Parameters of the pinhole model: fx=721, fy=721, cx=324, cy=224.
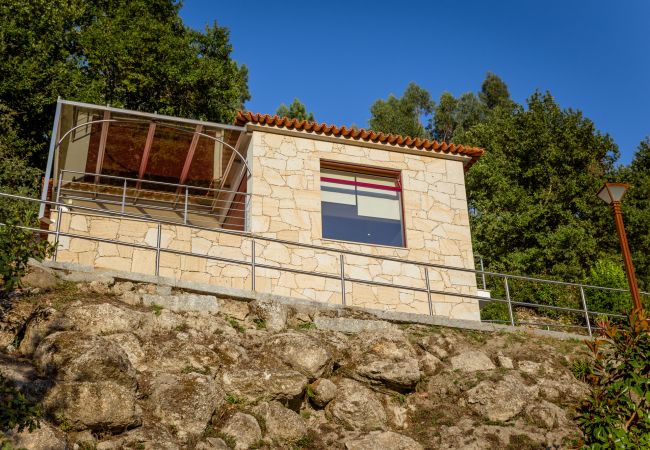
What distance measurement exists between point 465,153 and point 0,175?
13.0 metres

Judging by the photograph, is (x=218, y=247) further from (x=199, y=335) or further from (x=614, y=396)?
(x=614, y=396)

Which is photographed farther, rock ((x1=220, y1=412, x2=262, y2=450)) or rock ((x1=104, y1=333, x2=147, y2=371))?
rock ((x1=104, y1=333, x2=147, y2=371))

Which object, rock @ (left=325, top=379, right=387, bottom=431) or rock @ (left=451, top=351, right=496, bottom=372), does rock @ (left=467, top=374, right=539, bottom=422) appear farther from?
rock @ (left=325, top=379, right=387, bottom=431)

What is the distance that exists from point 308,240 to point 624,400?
7.12 meters

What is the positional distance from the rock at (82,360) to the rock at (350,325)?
10.7 feet

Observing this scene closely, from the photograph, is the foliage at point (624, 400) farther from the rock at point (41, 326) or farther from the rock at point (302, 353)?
the rock at point (41, 326)

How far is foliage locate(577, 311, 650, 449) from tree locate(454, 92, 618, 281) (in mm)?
16949

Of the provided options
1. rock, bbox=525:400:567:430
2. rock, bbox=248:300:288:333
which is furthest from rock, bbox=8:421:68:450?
rock, bbox=525:400:567:430

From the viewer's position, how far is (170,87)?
25078 millimetres

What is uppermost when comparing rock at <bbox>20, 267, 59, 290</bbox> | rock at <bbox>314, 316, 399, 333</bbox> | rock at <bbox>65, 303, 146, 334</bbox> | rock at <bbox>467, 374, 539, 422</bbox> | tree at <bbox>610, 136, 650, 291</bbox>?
tree at <bbox>610, 136, 650, 291</bbox>

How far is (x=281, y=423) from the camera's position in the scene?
8.02 m

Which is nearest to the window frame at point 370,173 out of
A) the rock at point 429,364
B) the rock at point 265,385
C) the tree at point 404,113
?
the rock at point 429,364

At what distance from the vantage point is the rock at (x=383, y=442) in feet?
26.0

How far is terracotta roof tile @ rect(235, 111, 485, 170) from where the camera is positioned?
13.4 m
